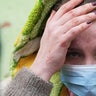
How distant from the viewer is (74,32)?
1.92 meters

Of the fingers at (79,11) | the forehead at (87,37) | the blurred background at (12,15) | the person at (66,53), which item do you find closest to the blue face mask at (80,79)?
the person at (66,53)

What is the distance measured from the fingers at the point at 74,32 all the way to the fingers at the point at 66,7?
10cm

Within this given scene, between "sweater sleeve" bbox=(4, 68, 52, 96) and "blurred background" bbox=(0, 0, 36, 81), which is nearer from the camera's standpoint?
"sweater sleeve" bbox=(4, 68, 52, 96)

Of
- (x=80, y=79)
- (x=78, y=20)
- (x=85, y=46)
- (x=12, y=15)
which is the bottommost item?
(x=12, y=15)

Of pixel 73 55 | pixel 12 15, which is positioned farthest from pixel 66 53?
pixel 12 15

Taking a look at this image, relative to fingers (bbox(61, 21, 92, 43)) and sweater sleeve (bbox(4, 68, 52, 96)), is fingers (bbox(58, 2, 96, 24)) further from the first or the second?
sweater sleeve (bbox(4, 68, 52, 96))

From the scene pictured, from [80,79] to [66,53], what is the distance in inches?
5.4

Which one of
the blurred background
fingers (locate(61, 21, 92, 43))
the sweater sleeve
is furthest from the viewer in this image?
the blurred background

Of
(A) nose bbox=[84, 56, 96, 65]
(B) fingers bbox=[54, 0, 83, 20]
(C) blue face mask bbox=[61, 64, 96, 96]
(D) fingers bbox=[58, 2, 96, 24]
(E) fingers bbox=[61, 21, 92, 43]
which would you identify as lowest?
(C) blue face mask bbox=[61, 64, 96, 96]

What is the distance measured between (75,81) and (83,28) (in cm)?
28

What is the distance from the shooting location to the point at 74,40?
201cm

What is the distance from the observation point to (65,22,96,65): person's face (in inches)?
77.6

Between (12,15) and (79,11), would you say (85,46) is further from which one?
(12,15)

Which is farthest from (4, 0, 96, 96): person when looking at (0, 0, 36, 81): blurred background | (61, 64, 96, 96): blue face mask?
(0, 0, 36, 81): blurred background
